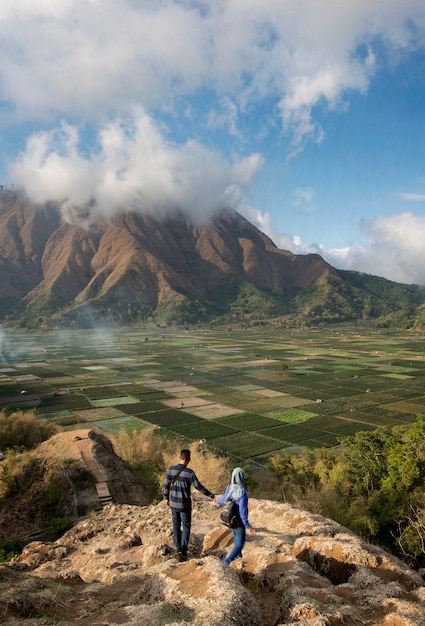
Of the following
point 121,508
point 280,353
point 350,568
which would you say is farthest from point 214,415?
point 280,353

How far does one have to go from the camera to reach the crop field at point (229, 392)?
66188mm

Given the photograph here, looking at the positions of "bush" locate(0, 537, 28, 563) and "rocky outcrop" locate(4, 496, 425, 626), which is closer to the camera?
"rocky outcrop" locate(4, 496, 425, 626)

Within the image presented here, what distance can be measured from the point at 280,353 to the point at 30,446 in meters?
124

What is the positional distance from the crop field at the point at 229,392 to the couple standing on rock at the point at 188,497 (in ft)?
144

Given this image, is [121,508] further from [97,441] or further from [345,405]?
[345,405]

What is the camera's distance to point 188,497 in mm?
12375

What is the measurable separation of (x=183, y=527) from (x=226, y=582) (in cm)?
291

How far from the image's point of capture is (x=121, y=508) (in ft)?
74.5

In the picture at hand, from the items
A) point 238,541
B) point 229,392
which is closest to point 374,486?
point 238,541

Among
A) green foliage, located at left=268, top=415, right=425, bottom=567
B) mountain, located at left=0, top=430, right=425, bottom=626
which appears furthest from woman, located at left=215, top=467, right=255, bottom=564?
green foliage, located at left=268, top=415, right=425, bottom=567

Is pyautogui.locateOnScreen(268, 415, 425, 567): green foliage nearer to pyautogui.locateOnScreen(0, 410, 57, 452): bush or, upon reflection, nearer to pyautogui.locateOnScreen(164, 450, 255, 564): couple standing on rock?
pyautogui.locateOnScreen(164, 450, 255, 564): couple standing on rock

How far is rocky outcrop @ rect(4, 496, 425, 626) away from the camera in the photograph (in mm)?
9367

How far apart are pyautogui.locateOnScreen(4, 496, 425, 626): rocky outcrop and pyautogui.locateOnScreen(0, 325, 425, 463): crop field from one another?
40071 millimetres

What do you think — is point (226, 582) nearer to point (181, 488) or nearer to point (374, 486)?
point (181, 488)
